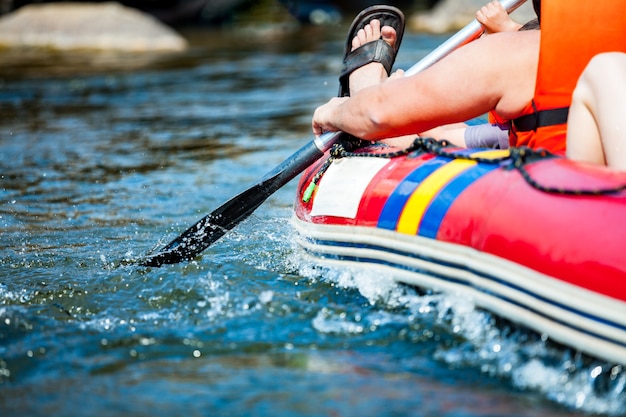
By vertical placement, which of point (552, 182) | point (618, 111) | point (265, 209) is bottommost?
point (265, 209)

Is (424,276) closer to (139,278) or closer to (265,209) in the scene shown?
(139,278)

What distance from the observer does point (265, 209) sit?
4.54m

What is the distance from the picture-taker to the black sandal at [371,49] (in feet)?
12.3

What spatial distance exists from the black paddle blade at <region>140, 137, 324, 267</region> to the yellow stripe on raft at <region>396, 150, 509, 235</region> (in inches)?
28.9

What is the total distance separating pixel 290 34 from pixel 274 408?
48.5 feet

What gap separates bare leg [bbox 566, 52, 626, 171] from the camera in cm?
247

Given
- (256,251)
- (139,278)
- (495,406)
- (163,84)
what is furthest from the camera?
(163,84)

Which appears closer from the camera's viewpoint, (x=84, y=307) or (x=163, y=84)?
(x=84, y=307)

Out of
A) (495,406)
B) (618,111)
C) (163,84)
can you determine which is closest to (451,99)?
(618,111)

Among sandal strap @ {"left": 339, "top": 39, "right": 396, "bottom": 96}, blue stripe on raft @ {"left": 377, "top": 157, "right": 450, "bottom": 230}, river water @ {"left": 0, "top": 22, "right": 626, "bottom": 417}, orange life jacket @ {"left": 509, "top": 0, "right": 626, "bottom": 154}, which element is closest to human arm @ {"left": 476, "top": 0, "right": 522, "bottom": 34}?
sandal strap @ {"left": 339, "top": 39, "right": 396, "bottom": 96}

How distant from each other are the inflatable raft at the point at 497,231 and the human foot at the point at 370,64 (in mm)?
512

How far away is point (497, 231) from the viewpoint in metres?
2.43

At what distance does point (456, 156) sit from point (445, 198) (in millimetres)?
229

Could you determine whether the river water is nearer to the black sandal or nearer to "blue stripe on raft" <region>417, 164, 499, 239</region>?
"blue stripe on raft" <region>417, 164, 499, 239</region>
